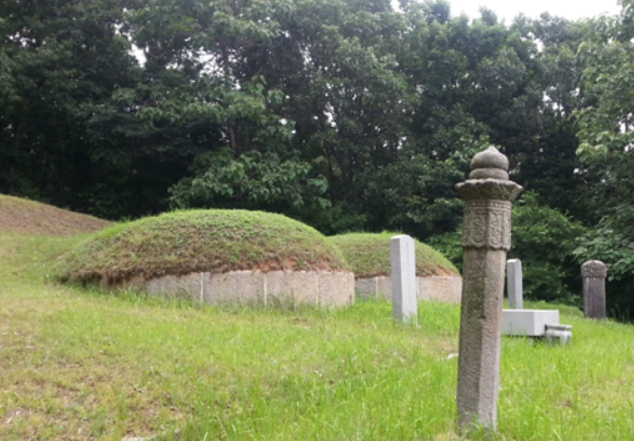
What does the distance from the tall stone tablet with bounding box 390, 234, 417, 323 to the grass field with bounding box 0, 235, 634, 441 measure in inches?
17.6

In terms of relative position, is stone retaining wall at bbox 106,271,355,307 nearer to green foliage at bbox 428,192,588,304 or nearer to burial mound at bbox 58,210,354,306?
burial mound at bbox 58,210,354,306

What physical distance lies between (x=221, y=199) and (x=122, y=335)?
39.3 ft

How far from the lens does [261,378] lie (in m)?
4.89

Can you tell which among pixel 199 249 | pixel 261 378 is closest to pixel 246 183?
pixel 199 249

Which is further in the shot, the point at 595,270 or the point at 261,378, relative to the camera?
the point at 595,270

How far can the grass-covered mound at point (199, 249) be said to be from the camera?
8289 mm

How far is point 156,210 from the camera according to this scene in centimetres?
2075

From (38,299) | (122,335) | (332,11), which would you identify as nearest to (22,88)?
(332,11)

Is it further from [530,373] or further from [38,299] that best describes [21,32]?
[530,373]

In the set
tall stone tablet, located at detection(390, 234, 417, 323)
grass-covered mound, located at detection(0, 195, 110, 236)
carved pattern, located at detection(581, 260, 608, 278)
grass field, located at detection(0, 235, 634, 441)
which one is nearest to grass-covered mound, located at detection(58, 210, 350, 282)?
grass field, located at detection(0, 235, 634, 441)

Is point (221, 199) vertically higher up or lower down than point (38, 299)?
higher up

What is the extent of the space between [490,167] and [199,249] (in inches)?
223

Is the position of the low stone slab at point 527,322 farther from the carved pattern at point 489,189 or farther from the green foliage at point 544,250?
the green foliage at point 544,250

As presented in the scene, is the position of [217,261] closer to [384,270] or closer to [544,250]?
[384,270]
